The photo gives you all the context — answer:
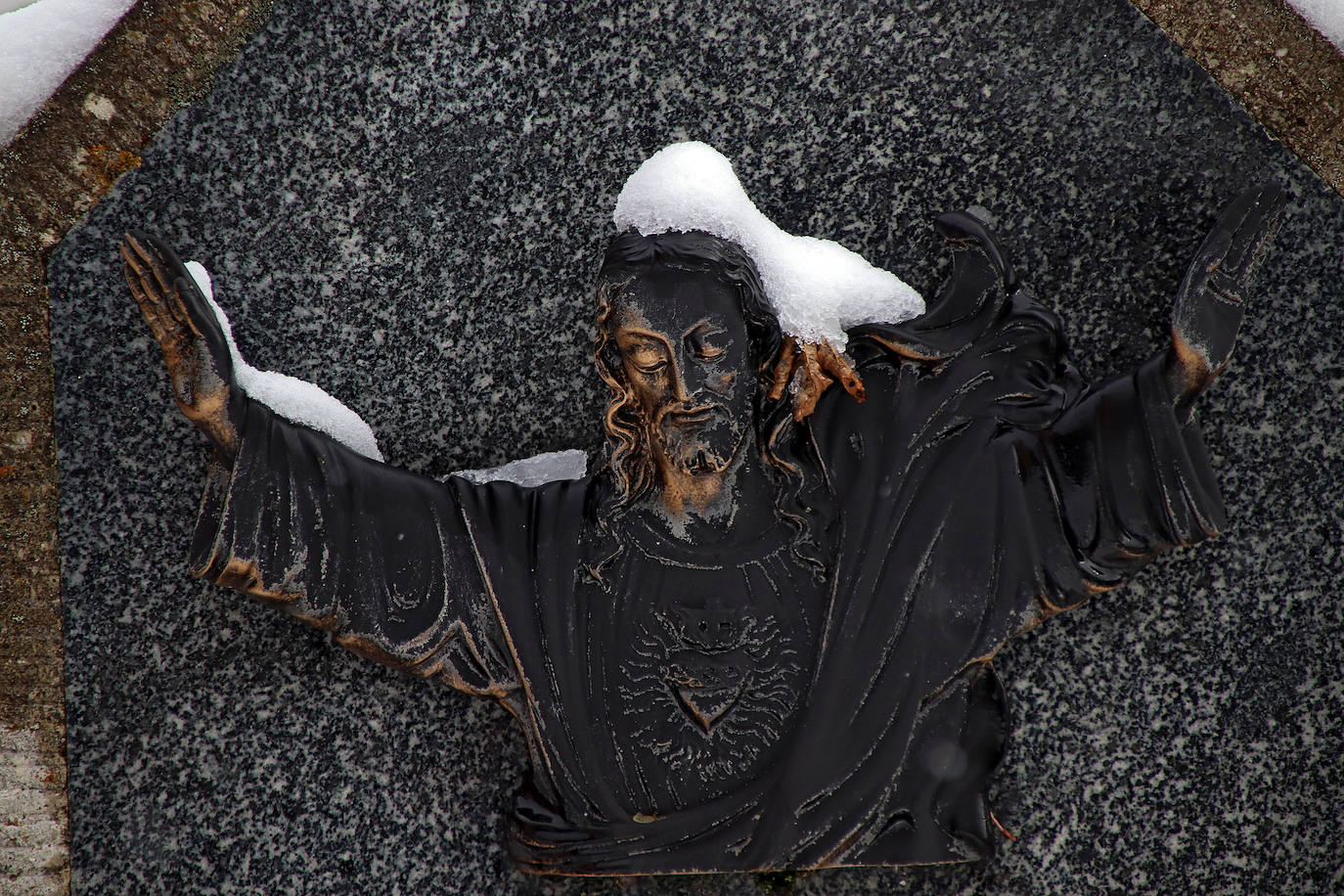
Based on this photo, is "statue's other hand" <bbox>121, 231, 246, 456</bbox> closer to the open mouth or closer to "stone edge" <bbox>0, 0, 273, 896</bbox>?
"stone edge" <bbox>0, 0, 273, 896</bbox>

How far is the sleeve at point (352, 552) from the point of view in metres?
1.58

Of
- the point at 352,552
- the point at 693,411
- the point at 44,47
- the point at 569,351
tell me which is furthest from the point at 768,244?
the point at 44,47

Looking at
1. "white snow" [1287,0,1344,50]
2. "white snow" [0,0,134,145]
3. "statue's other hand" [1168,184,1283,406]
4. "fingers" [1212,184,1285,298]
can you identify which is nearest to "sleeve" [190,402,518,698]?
"white snow" [0,0,134,145]

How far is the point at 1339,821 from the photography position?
73.0 inches

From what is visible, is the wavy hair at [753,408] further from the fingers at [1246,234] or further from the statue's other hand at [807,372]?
the fingers at [1246,234]

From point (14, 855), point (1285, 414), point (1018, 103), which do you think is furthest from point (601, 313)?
point (14, 855)

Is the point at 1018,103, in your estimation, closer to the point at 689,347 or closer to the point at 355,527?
the point at 689,347

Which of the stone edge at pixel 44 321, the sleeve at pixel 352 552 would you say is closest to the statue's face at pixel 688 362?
the sleeve at pixel 352 552

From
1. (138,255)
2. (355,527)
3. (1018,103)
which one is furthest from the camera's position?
(1018,103)

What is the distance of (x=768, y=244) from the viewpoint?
163cm

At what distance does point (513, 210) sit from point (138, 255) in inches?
24.6

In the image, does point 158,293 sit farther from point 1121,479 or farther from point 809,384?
point 1121,479

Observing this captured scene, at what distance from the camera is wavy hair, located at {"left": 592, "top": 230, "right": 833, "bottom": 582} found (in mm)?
1525

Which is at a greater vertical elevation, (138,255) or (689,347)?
(689,347)
